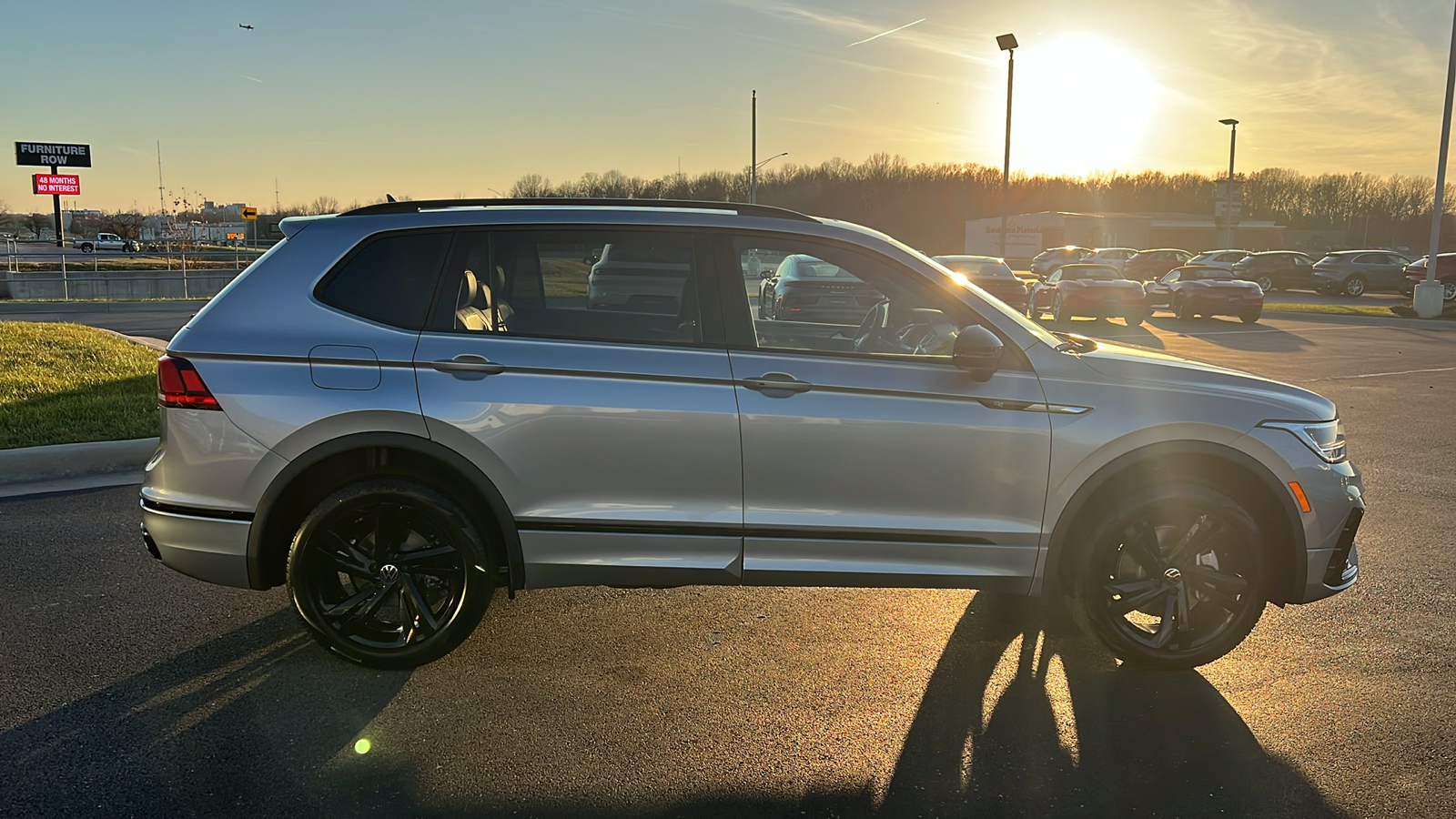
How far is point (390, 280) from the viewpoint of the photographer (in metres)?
3.90

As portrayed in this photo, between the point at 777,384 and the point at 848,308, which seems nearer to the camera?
the point at 777,384

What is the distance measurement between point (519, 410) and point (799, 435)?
1.06 meters

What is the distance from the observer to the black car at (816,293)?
13.4 ft

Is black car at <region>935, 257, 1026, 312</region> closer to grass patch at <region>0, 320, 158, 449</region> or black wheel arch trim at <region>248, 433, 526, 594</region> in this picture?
grass patch at <region>0, 320, 158, 449</region>

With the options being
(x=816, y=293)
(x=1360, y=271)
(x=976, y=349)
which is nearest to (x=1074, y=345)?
(x=976, y=349)

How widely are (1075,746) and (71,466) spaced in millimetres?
7135

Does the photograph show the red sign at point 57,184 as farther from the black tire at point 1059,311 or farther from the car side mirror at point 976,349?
the car side mirror at point 976,349

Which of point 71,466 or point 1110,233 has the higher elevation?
point 1110,233

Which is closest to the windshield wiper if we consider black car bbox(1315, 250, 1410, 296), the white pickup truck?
black car bbox(1315, 250, 1410, 296)

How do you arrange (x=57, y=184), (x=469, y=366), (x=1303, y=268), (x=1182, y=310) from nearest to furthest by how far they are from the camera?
1. (x=469, y=366)
2. (x=1182, y=310)
3. (x=1303, y=268)
4. (x=57, y=184)

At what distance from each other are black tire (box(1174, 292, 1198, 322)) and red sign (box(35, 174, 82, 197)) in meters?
51.3

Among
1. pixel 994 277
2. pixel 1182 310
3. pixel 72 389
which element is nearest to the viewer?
pixel 72 389

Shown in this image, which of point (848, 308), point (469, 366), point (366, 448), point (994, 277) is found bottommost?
point (366, 448)

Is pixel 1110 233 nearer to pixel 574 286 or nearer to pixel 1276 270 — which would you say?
pixel 1276 270
